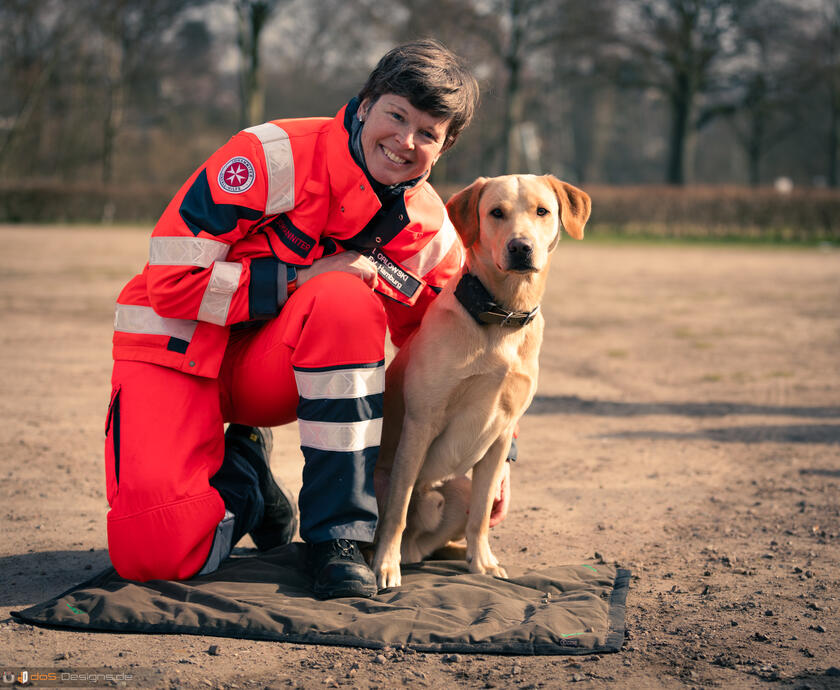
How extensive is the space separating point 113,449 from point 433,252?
1.36m

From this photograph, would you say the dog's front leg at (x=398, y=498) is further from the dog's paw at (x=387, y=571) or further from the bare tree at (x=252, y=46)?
the bare tree at (x=252, y=46)

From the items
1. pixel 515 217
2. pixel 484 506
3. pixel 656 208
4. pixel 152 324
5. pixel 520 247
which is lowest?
pixel 484 506

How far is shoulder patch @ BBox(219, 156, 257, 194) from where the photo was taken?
3.06 metres

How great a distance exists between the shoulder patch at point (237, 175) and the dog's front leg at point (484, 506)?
126 centimetres

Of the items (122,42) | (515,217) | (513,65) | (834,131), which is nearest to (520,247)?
(515,217)

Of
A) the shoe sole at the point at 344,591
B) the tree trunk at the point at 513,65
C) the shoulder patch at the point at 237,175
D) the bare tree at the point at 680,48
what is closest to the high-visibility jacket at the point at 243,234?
the shoulder patch at the point at 237,175

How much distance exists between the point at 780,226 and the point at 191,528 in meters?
22.2

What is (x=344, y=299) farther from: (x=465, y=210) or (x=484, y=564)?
(x=484, y=564)

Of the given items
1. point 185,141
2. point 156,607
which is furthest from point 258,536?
point 185,141

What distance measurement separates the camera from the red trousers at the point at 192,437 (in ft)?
9.84

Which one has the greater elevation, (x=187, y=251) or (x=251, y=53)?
(x=251, y=53)

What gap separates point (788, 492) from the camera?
429 cm

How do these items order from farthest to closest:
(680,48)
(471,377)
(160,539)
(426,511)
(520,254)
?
1. (680,48)
2. (426,511)
3. (520,254)
4. (471,377)
5. (160,539)

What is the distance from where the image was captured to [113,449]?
3.07 m
